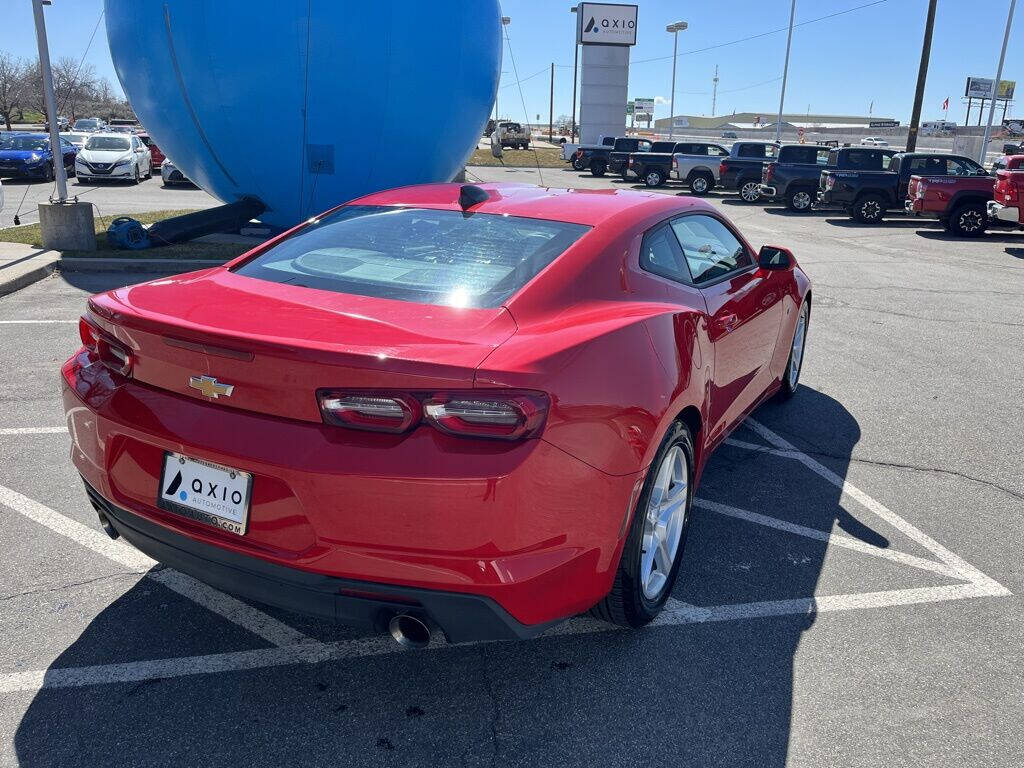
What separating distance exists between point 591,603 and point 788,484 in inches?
91.0

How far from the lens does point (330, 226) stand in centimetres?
369

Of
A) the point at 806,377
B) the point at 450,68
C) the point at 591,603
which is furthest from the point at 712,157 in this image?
the point at 591,603

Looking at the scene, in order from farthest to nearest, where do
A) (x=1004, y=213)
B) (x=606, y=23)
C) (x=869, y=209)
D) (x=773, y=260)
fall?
(x=606, y=23) → (x=869, y=209) → (x=1004, y=213) → (x=773, y=260)

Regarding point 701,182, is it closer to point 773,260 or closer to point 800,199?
point 800,199

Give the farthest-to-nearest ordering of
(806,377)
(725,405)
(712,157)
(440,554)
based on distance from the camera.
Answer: (712,157) < (806,377) < (725,405) < (440,554)

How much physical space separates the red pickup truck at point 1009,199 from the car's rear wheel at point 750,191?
10310mm

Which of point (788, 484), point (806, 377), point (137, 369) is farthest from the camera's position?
point (806, 377)

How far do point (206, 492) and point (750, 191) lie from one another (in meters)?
26.1

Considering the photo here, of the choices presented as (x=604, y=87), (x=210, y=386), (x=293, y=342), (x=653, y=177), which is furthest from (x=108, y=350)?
(x=604, y=87)

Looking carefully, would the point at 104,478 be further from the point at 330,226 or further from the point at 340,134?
the point at 340,134

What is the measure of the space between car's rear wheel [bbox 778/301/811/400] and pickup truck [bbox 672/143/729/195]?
968 inches

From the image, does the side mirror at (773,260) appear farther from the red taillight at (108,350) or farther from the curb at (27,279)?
the curb at (27,279)

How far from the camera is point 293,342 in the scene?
7.75 feet

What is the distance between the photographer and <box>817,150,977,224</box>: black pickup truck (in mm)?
20094
